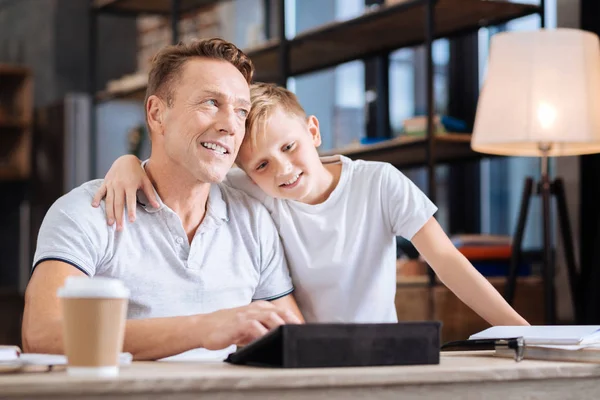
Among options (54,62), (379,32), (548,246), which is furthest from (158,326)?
(54,62)

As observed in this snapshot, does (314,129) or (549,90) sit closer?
(314,129)

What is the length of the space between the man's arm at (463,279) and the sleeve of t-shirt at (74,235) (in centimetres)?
65

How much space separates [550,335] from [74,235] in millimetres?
846

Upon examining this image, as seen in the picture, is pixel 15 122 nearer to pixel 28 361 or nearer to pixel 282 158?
pixel 282 158

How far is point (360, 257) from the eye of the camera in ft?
6.66

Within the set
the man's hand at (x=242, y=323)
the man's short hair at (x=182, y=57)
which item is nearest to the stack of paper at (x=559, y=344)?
the man's hand at (x=242, y=323)

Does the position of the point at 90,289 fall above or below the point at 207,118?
below

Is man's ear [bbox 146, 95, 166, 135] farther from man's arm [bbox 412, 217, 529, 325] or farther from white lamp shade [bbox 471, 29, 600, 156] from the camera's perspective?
white lamp shade [bbox 471, 29, 600, 156]

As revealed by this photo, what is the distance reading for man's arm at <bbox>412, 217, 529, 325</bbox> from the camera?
1843 mm

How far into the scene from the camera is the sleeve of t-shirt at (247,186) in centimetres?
207

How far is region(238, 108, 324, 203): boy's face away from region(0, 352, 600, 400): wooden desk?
735 mm

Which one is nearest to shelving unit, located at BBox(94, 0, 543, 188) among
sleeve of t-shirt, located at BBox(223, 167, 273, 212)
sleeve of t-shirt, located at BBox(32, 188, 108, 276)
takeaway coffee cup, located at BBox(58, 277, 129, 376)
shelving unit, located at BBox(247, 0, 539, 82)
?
shelving unit, located at BBox(247, 0, 539, 82)

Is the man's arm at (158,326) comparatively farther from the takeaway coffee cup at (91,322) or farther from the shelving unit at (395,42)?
the shelving unit at (395,42)

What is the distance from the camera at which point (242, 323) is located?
1.36m
